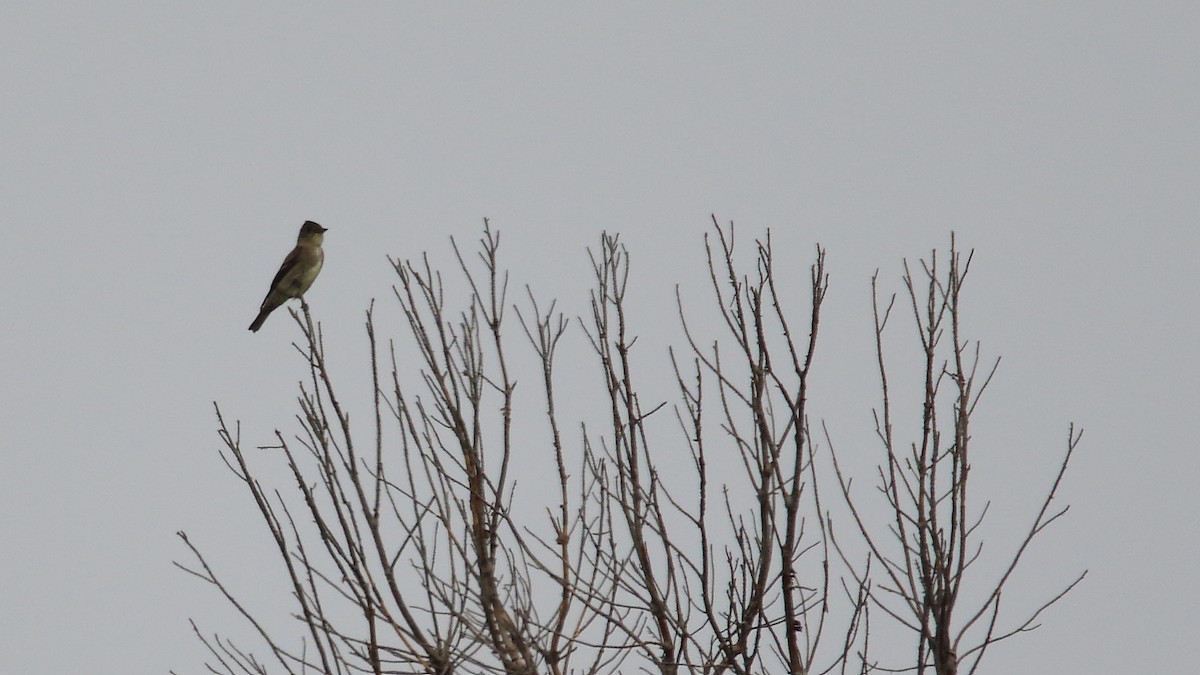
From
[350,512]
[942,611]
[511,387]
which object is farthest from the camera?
[511,387]

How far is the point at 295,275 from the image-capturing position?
11781mm

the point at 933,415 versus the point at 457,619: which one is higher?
the point at 933,415

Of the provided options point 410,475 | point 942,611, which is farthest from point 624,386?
point 942,611

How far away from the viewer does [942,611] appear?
3303mm

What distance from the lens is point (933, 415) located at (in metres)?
3.74

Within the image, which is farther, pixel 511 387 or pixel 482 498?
pixel 511 387

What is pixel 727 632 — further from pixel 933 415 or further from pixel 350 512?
pixel 350 512

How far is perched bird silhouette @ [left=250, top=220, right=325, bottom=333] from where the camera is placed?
38.7 feet

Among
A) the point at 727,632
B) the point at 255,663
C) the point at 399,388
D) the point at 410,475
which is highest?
the point at 399,388

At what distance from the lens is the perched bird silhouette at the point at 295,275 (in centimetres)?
1179

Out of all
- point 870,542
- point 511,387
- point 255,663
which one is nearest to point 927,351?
point 870,542

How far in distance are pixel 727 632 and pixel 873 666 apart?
0.46 metres

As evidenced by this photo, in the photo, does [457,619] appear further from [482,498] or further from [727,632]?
[727,632]

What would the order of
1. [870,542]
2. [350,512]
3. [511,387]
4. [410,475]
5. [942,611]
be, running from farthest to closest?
[511,387] → [410,475] → [350,512] → [870,542] → [942,611]
